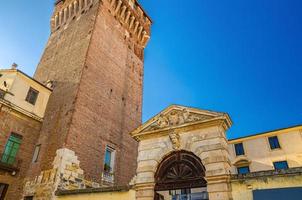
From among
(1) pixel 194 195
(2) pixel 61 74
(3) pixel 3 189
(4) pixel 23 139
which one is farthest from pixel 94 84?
(1) pixel 194 195

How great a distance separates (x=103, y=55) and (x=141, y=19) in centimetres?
1100

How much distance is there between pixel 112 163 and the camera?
725 inches

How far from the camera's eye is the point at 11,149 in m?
15.7

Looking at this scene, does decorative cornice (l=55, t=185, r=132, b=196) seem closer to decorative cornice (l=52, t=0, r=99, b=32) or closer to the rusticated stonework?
the rusticated stonework

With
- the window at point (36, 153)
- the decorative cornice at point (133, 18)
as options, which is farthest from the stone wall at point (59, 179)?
the decorative cornice at point (133, 18)

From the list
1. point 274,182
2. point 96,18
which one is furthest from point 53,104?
point 274,182

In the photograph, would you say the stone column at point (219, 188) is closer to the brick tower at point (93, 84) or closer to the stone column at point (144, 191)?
the stone column at point (144, 191)

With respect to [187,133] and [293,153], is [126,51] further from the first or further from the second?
[293,153]

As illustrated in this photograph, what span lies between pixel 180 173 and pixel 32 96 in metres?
13.6

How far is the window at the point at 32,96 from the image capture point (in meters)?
17.8

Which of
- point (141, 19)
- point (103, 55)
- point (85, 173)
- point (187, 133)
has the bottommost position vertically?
point (85, 173)

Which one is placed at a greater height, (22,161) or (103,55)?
(103,55)

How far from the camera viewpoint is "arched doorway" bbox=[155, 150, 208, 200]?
9.94 meters

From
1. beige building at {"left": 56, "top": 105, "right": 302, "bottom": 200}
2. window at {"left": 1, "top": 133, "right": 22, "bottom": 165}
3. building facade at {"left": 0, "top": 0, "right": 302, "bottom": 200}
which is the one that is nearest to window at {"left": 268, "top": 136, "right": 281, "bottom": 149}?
building facade at {"left": 0, "top": 0, "right": 302, "bottom": 200}
